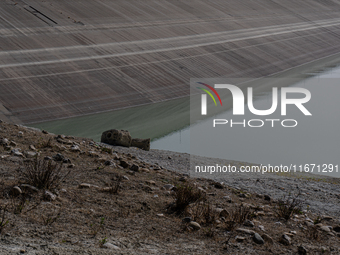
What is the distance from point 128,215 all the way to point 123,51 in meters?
22.1

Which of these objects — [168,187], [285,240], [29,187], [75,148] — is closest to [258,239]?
[285,240]

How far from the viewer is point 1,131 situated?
914 centimetres

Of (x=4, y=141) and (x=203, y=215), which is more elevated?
(x=4, y=141)

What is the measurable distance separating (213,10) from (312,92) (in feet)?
52.4

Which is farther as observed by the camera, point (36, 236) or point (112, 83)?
point (112, 83)

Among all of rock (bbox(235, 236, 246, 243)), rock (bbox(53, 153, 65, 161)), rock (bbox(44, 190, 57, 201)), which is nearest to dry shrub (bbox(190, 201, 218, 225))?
rock (bbox(235, 236, 246, 243))

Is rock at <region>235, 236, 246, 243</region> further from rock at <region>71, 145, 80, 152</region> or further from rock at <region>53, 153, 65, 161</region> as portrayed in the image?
rock at <region>71, 145, 80, 152</region>

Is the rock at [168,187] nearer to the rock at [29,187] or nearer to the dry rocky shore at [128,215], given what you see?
the dry rocky shore at [128,215]

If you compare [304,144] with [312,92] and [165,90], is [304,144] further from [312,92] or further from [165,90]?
[312,92]

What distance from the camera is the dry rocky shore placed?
467 centimetres

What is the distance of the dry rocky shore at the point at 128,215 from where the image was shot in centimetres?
467

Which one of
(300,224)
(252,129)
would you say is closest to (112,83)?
(252,129)

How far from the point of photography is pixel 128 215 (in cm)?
Answer: 561

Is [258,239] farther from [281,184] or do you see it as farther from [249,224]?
[281,184]
